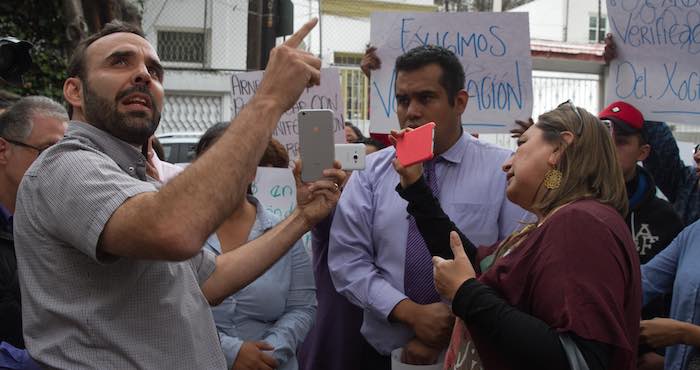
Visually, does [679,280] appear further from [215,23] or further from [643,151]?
[215,23]

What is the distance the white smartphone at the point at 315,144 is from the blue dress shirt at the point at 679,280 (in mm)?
1433

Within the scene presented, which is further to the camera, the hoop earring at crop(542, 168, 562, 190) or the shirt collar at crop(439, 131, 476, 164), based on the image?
the shirt collar at crop(439, 131, 476, 164)

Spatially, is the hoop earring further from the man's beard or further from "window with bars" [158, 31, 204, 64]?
"window with bars" [158, 31, 204, 64]

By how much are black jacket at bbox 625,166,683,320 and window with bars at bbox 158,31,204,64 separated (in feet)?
37.1

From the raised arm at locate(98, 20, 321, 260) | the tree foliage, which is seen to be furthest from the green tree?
the raised arm at locate(98, 20, 321, 260)

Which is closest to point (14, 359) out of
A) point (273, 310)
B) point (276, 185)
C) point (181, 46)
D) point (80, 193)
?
point (273, 310)

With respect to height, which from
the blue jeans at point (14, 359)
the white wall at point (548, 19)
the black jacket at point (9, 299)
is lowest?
the blue jeans at point (14, 359)

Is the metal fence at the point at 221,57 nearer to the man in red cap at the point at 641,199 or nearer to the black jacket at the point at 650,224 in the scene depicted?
the man in red cap at the point at 641,199

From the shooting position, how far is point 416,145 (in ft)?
8.89

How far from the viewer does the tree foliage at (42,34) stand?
9266 millimetres

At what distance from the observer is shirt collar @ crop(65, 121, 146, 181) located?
1.95 m

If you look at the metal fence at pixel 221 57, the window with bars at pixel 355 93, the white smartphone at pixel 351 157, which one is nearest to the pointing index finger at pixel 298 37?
the white smartphone at pixel 351 157

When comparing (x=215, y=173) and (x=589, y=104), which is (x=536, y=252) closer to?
(x=215, y=173)

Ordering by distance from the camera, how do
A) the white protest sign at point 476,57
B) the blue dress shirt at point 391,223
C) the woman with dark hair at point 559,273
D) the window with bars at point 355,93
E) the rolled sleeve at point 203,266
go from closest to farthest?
the woman with dark hair at point 559,273 < the rolled sleeve at point 203,266 < the blue dress shirt at point 391,223 < the white protest sign at point 476,57 < the window with bars at point 355,93
